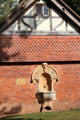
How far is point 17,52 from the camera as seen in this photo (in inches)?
478

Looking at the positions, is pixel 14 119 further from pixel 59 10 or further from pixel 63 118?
pixel 59 10

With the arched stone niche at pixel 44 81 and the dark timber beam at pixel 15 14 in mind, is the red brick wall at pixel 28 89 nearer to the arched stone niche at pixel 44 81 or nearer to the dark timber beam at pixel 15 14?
the arched stone niche at pixel 44 81

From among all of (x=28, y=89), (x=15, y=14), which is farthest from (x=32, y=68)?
(x=15, y=14)

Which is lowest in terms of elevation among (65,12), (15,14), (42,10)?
(15,14)

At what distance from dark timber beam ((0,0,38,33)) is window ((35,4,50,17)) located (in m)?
0.57

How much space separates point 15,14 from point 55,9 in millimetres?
2368

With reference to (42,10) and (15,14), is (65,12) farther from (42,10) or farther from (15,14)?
(15,14)

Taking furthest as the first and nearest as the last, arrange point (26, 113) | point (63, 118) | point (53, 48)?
point (53, 48) < point (26, 113) < point (63, 118)

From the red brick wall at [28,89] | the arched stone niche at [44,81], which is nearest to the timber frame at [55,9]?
the red brick wall at [28,89]

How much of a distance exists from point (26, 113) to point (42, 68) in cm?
249

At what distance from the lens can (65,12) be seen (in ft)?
42.7

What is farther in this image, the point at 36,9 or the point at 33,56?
the point at 36,9

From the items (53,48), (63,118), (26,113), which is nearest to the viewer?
(63,118)

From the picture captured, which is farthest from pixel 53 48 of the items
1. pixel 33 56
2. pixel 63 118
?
pixel 63 118
